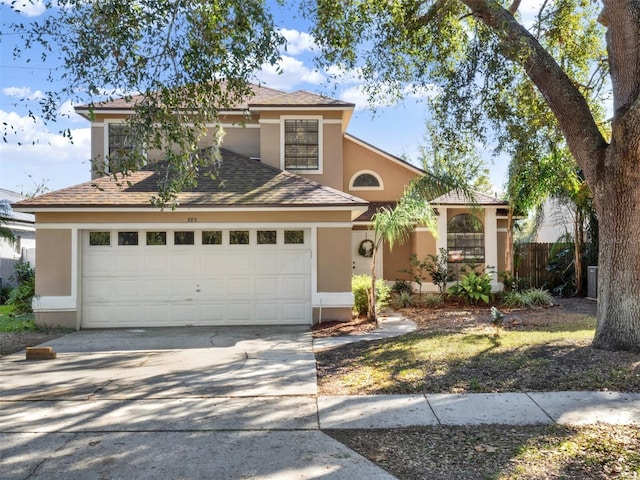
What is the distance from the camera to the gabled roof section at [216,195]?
11.7 metres

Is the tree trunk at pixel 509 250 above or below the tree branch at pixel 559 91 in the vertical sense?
below

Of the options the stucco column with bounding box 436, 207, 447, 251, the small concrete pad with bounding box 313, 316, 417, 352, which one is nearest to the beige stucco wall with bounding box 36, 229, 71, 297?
the small concrete pad with bounding box 313, 316, 417, 352

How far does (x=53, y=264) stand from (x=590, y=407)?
36.7 ft

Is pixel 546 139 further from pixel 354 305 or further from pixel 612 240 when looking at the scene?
pixel 354 305

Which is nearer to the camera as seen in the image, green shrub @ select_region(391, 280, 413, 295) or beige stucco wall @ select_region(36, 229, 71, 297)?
beige stucco wall @ select_region(36, 229, 71, 297)

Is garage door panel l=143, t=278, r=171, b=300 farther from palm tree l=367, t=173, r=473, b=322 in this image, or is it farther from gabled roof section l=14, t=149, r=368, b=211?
palm tree l=367, t=173, r=473, b=322

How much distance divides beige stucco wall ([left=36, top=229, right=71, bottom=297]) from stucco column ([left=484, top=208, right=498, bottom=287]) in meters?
12.7

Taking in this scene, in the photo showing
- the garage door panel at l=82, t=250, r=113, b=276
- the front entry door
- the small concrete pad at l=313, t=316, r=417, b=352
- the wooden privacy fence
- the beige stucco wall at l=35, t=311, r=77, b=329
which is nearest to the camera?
the small concrete pad at l=313, t=316, r=417, b=352

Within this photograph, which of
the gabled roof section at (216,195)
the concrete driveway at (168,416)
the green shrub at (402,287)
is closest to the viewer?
the concrete driveway at (168,416)

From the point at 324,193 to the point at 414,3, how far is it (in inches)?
Result: 184

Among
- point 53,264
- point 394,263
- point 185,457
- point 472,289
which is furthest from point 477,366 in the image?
point 394,263

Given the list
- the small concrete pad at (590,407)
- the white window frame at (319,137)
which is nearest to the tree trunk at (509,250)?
the white window frame at (319,137)

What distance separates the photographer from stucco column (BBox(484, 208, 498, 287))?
17.1 meters

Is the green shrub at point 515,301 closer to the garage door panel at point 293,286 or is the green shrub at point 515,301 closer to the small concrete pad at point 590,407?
the garage door panel at point 293,286
